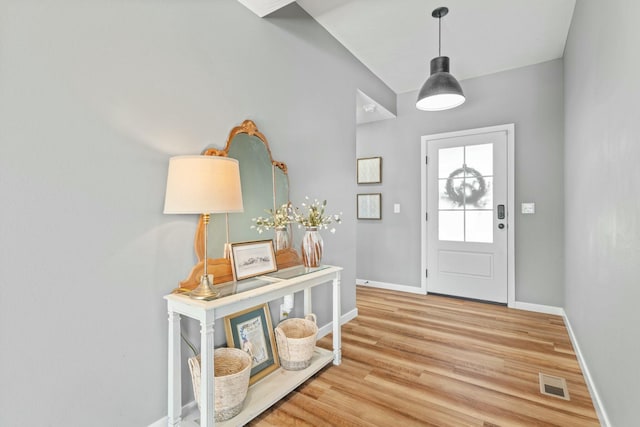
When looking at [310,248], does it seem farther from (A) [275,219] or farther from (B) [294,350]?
(B) [294,350]

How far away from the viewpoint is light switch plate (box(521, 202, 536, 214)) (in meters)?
3.43

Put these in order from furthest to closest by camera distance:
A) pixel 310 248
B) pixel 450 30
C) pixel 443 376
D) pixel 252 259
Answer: pixel 450 30 < pixel 310 248 < pixel 443 376 < pixel 252 259

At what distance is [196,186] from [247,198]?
61cm

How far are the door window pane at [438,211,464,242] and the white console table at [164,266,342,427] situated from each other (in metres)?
2.21

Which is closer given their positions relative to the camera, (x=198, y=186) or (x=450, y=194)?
(x=198, y=186)

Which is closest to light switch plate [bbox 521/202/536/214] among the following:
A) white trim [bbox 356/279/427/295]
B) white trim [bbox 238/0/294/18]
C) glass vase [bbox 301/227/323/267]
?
white trim [bbox 356/279/427/295]

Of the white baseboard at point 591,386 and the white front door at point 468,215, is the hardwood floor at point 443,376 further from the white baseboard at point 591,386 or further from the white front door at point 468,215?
the white front door at point 468,215

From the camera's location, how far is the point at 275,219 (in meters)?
2.19

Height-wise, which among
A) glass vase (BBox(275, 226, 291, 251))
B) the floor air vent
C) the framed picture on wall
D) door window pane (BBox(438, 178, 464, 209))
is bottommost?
the floor air vent

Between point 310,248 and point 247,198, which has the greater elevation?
point 247,198

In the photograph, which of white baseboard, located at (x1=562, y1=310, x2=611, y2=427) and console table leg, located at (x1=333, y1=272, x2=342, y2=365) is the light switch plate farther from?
console table leg, located at (x1=333, y1=272, x2=342, y2=365)

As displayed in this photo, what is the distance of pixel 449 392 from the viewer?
1.92 m

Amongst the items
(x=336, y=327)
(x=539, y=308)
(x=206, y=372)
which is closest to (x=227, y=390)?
(x=206, y=372)

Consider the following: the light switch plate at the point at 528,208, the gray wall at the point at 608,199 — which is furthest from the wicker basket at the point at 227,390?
the light switch plate at the point at 528,208
